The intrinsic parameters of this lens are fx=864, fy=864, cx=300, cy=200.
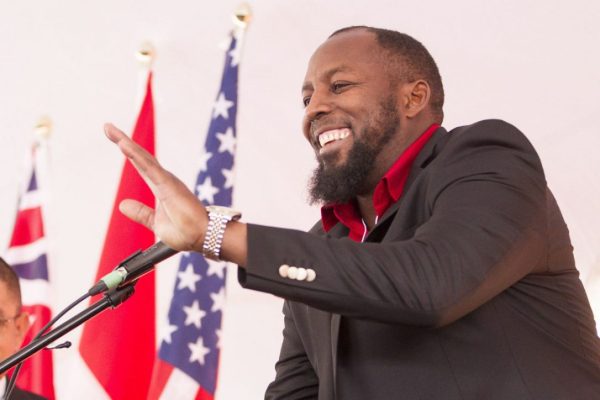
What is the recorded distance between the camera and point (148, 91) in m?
4.70

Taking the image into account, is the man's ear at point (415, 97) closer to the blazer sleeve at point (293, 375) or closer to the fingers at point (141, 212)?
the blazer sleeve at point (293, 375)

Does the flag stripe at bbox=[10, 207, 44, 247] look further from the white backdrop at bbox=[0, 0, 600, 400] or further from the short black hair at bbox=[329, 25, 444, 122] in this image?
the short black hair at bbox=[329, 25, 444, 122]

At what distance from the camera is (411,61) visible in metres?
2.49

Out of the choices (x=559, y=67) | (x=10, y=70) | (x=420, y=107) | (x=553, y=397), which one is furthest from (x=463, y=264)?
(x=10, y=70)

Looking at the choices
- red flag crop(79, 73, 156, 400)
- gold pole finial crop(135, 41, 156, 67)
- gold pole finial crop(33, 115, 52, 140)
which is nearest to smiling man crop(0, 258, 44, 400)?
red flag crop(79, 73, 156, 400)

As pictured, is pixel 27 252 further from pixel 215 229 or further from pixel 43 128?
pixel 215 229

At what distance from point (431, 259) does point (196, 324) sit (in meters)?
2.73

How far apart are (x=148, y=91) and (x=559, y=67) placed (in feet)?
7.29

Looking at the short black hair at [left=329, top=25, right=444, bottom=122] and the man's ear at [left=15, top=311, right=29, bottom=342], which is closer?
the short black hair at [left=329, top=25, right=444, bottom=122]

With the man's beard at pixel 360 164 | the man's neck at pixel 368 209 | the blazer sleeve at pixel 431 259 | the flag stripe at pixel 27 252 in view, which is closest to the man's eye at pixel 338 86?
the man's beard at pixel 360 164

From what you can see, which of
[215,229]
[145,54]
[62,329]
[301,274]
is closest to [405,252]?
[301,274]

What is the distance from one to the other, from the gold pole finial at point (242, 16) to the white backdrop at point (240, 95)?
0.60 metres

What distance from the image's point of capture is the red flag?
165 inches

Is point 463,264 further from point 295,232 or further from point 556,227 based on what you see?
point 556,227
